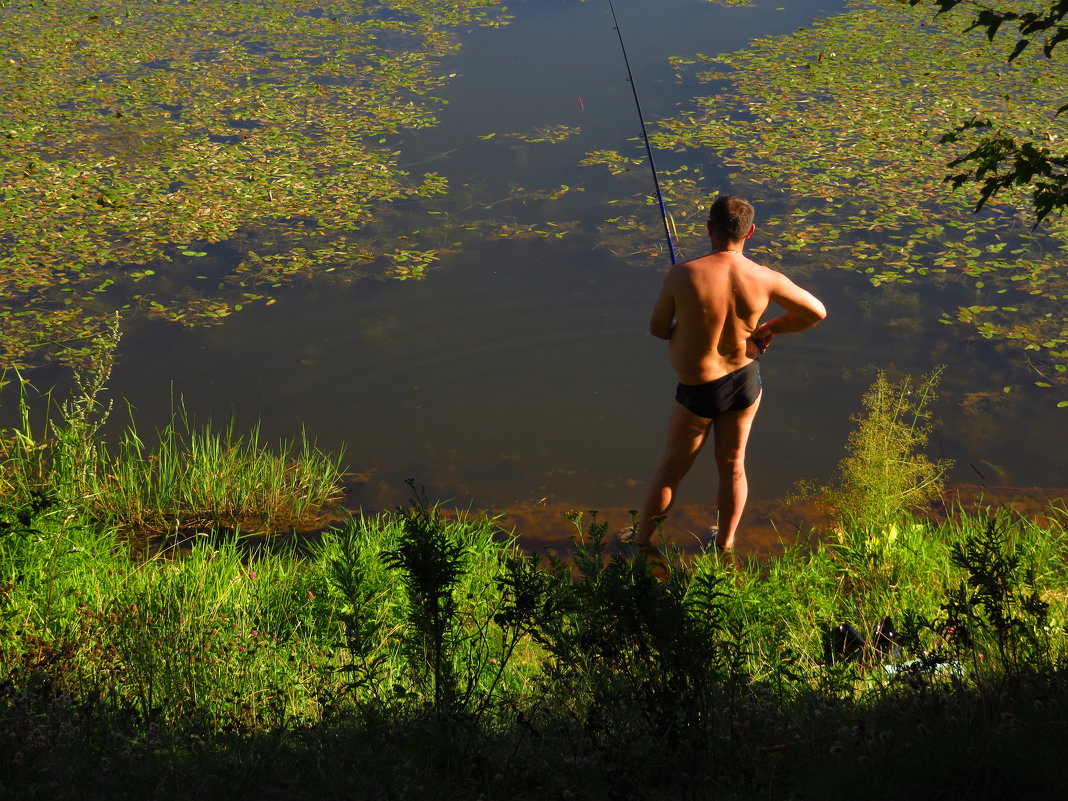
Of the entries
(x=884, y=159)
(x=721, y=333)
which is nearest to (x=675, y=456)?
(x=721, y=333)

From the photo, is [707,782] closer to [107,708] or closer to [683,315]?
[107,708]

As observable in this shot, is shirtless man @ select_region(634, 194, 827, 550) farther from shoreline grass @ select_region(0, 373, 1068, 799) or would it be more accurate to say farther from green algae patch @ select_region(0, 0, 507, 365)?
green algae patch @ select_region(0, 0, 507, 365)

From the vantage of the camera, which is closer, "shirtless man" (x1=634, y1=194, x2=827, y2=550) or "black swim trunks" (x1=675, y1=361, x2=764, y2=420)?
"shirtless man" (x1=634, y1=194, x2=827, y2=550)

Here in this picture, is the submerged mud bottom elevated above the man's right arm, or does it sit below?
below

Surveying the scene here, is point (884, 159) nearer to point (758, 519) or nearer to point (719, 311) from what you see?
point (758, 519)

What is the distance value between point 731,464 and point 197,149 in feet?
23.2

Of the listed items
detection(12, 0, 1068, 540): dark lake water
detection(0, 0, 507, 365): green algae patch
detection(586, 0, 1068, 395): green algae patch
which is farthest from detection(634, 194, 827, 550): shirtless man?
detection(0, 0, 507, 365): green algae patch

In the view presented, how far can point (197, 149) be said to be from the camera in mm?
9594

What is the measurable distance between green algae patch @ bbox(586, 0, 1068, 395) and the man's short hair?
303 cm

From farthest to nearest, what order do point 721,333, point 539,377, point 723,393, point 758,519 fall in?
point 539,377 < point 758,519 < point 723,393 < point 721,333

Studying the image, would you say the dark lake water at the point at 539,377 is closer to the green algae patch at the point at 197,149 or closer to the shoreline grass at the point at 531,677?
the green algae patch at the point at 197,149

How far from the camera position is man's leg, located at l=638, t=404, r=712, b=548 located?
4.59m

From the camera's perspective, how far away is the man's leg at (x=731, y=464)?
15.0 feet

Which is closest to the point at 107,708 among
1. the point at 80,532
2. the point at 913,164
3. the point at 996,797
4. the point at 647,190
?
the point at 80,532
